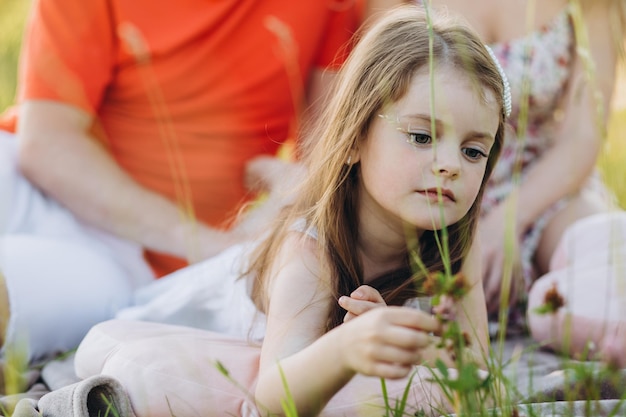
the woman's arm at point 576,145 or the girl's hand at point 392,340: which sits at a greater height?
the woman's arm at point 576,145

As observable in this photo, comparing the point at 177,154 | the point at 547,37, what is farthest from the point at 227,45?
the point at 547,37

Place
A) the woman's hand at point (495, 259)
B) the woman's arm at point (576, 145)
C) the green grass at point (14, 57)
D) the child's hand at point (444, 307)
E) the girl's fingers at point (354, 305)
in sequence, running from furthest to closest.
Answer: the green grass at point (14, 57), the woman's arm at point (576, 145), the woman's hand at point (495, 259), the girl's fingers at point (354, 305), the child's hand at point (444, 307)

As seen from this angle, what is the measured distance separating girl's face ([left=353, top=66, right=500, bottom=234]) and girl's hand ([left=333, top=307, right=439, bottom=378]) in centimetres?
29

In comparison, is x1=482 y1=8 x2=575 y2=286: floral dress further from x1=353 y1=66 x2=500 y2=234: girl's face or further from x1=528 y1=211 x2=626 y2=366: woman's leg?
x1=353 y1=66 x2=500 y2=234: girl's face

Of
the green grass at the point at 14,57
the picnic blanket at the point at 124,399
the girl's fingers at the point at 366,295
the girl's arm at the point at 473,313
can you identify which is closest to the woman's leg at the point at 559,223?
the picnic blanket at the point at 124,399

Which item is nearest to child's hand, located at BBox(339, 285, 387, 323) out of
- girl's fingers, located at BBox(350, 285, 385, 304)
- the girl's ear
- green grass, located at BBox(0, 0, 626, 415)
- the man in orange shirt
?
girl's fingers, located at BBox(350, 285, 385, 304)

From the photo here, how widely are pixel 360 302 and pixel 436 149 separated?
26cm

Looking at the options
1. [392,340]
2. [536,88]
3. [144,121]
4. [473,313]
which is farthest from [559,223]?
[392,340]

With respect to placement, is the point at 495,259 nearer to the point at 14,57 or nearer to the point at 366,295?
the point at 366,295

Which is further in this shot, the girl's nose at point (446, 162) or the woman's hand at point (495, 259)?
the woman's hand at point (495, 259)

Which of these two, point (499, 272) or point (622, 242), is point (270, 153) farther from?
point (622, 242)

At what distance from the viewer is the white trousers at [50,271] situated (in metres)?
1.76

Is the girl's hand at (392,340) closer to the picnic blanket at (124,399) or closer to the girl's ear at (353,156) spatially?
the picnic blanket at (124,399)

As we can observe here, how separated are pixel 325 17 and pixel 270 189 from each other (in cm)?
49
